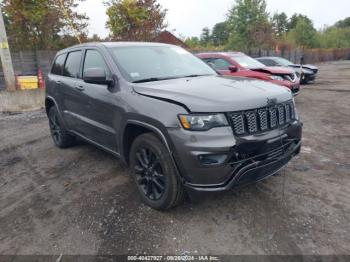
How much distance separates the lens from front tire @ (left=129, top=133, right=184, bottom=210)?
2.74 m

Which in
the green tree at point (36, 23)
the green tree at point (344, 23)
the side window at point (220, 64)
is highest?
the green tree at point (344, 23)

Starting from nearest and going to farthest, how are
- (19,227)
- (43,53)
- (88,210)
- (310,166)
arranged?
(19,227), (88,210), (310,166), (43,53)

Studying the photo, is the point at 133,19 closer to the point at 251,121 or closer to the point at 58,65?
the point at 58,65

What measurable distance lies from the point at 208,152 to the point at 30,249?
1.89 m

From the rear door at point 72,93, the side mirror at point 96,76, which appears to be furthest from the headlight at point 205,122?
the rear door at point 72,93

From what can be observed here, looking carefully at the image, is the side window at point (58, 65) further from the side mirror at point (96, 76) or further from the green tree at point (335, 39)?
the green tree at point (335, 39)

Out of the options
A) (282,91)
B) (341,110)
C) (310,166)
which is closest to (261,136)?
(282,91)

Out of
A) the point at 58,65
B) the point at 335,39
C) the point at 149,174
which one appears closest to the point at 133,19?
the point at 58,65

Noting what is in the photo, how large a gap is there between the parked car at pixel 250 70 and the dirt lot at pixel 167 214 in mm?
4118

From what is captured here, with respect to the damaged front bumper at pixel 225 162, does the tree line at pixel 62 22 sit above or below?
above

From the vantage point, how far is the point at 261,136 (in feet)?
8.62

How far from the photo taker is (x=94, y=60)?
12.7 ft

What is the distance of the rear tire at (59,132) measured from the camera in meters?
5.07

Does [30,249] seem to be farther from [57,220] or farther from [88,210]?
[88,210]
